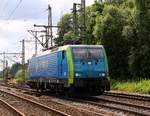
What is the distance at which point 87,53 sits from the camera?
1044 inches

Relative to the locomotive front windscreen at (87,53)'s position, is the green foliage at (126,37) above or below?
above

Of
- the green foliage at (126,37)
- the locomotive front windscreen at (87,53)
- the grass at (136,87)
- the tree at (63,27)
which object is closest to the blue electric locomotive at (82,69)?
the locomotive front windscreen at (87,53)

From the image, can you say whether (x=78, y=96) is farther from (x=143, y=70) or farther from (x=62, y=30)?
(x=62, y=30)

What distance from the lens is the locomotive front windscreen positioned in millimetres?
26391

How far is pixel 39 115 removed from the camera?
18.0 m

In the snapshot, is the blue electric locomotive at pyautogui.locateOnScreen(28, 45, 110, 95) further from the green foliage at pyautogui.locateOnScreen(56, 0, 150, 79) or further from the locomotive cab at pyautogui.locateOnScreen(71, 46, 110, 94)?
the green foliage at pyautogui.locateOnScreen(56, 0, 150, 79)

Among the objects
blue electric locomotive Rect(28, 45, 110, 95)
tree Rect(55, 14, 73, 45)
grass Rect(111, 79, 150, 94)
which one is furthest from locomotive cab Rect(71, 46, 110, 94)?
tree Rect(55, 14, 73, 45)

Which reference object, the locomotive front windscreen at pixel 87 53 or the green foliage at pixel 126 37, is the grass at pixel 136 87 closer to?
the green foliage at pixel 126 37

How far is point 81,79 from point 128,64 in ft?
60.4

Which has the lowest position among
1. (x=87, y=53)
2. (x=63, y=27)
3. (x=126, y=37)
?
(x=87, y=53)

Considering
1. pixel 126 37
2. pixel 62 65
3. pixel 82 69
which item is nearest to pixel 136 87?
pixel 62 65

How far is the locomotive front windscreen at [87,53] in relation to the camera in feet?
86.6

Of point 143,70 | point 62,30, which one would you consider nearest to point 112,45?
point 143,70

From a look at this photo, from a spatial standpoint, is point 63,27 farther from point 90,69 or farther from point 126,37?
point 90,69
